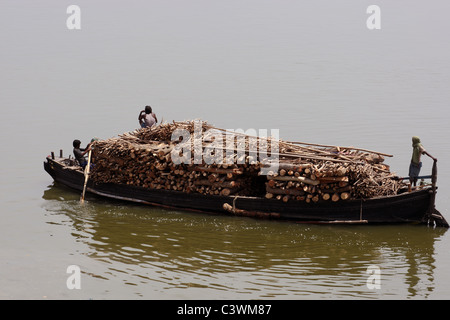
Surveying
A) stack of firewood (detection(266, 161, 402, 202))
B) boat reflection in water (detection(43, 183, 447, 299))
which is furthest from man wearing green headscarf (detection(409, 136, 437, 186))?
boat reflection in water (detection(43, 183, 447, 299))

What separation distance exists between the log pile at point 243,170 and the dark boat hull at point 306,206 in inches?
7.8

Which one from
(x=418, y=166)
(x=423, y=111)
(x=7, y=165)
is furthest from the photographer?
(x=423, y=111)

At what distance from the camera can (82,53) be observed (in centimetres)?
4778

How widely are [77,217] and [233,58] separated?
26.2 meters

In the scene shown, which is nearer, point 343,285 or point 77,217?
point 343,285

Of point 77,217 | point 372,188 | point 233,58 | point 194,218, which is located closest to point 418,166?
point 372,188

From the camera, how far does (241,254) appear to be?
17734 millimetres

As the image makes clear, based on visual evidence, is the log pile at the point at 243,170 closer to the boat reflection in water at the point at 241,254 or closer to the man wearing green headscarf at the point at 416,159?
the man wearing green headscarf at the point at 416,159

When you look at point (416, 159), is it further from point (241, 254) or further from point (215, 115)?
point (215, 115)

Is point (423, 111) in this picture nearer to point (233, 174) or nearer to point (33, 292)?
point (233, 174)

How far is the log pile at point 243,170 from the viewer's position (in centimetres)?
1869

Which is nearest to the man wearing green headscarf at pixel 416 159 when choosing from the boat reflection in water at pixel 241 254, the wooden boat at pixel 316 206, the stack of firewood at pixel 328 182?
the stack of firewood at pixel 328 182

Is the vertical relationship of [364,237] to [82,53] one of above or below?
below

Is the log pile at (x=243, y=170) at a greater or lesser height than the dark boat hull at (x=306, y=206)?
greater
